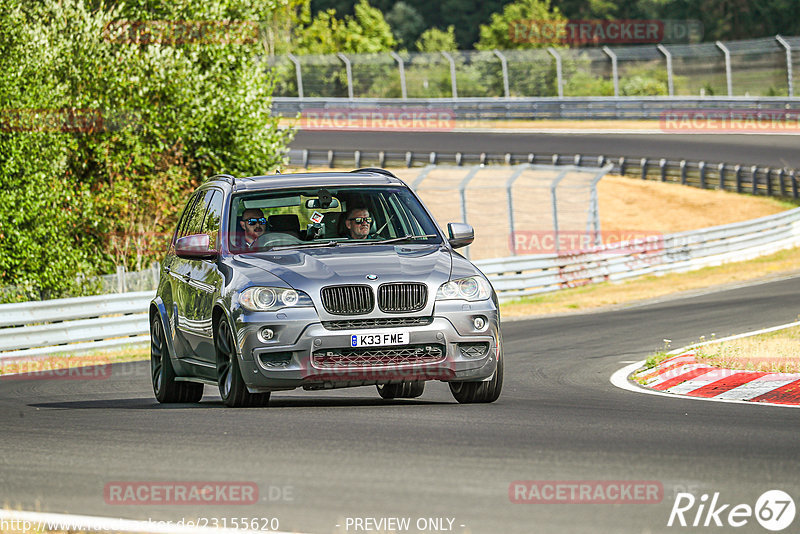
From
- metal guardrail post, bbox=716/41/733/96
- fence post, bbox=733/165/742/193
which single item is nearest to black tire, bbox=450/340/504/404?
fence post, bbox=733/165/742/193

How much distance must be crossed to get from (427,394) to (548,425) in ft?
10.4

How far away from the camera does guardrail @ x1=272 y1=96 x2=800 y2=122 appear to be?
49.2m

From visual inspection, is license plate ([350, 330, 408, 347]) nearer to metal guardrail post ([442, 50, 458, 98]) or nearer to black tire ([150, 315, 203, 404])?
black tire ([150, 315, 203, 404])

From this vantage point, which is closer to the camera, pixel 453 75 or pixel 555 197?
pixel 555 197

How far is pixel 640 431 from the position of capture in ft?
26.0

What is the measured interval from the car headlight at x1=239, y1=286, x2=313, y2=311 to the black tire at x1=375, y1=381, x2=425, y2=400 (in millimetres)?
2293

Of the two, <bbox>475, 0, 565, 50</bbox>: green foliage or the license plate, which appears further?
<bbox>475, 0, 565, 50</bbox>: green foliage

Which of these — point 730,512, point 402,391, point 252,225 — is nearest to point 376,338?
point 252,225
